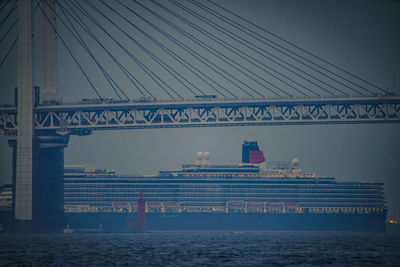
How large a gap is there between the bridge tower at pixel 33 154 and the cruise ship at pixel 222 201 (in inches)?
1101

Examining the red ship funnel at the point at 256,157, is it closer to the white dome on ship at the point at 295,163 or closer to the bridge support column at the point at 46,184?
the white dome on ship at the point at 295,163

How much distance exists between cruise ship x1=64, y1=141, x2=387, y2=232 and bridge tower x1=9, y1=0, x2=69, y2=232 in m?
28.0

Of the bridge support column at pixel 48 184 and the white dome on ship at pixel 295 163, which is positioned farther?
the white dome on ship at pixel 295 163

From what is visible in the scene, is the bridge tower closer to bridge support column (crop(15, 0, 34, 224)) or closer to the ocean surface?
bridge support column (crop(15, 0, 34, 224))

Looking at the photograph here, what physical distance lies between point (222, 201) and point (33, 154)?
3772cm

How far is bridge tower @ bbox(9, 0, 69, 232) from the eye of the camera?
87375 millimetres

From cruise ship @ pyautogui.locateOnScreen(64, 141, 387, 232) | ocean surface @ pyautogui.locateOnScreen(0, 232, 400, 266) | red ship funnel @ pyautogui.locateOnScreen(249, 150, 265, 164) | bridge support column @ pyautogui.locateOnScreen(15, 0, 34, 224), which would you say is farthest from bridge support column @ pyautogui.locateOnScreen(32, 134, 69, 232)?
red ship funnel @ pyautogui.locateOnScreen(249, 150, 265, 164)

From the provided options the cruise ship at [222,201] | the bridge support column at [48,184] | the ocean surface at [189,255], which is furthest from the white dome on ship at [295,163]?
the ocean surface at [189,255]

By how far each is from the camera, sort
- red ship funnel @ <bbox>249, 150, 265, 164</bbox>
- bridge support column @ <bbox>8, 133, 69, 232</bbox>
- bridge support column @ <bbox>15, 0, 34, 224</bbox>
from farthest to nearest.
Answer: red ship funnel @ <bbox>249, 150, 265, 164</bbox>, bridge support column @ <bbox>8, 133, 69, 232</bbox>, bridge support column @ <bbox>15, 0, 34, 224</bbox>

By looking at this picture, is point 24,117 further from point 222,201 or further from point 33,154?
point 222,201

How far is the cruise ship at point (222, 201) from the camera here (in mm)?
119625

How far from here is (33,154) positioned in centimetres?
8875

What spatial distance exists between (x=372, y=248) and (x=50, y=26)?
3820 cm

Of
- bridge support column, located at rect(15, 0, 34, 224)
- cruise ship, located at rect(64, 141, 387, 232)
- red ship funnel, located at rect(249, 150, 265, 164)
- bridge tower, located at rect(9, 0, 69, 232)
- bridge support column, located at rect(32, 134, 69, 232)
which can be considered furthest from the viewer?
red ship funnel, located at rect(249, 150, 265, 164)
